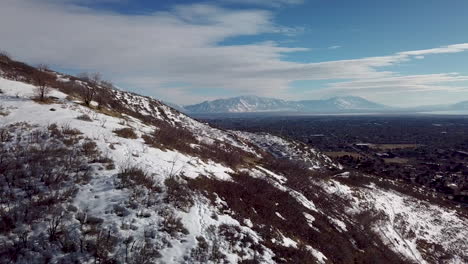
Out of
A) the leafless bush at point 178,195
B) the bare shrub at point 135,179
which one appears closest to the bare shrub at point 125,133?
the bare shrub at point 135,179

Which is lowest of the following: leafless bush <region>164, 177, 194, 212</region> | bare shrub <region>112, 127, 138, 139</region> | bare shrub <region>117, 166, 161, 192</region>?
leafless bush <region>164, 177, 194, 212</region>

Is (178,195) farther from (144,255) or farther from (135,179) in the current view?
(144,255)

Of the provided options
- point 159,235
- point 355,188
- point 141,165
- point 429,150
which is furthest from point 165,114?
point 429,150

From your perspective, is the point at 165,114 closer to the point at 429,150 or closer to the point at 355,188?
the point at 355,188

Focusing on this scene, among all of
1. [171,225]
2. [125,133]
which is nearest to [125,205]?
[171,225]

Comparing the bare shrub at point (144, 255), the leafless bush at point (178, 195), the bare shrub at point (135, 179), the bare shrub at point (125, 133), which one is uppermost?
the bare shrub at point (125, 133)

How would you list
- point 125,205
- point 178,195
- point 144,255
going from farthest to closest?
1. point 178,195
2. point 125,205
3. point 144,255

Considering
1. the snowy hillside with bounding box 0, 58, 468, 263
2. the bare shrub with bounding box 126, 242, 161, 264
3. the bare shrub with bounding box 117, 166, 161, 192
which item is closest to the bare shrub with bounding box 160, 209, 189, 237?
the snowy hillside with bounding box 0, 58, 468, 263

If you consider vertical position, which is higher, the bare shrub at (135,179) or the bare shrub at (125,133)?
the bare shrub at (125,133)

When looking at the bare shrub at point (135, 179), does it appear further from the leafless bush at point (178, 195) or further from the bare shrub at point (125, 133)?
the bare shrub at point (125, 133)

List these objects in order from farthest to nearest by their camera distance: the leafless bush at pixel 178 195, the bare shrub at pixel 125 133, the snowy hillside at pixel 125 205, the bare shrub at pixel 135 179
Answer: the bare shrub at pixel 125 133
the bare shrub at pixel 135 179
the leafless bush at pixel 178 195
the snowy hillside at pixel 125 205

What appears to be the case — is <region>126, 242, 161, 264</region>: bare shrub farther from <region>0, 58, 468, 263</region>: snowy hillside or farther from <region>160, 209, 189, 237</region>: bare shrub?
<region>160, 209, 189, 237</region>: bare shrub
